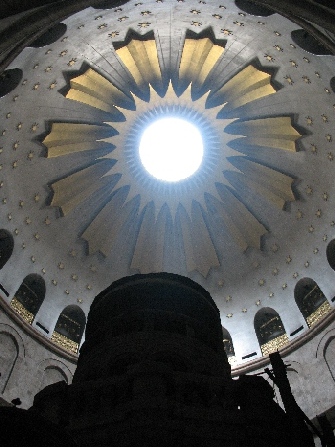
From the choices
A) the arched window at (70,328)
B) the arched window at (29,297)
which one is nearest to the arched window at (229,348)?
the arched window at (70,328)

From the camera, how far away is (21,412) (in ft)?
20.9

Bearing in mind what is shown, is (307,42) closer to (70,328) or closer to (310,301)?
(310,301)

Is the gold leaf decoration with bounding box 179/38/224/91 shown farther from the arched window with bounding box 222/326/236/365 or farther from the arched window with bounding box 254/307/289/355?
the arched window with bounding box 222/326/236/365

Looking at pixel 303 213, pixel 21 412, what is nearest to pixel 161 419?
pixel 21 412

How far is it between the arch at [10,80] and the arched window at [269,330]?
574 inches

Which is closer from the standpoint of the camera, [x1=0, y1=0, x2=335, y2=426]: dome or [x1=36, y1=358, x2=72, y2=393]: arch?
[x1=0, y1=0, x2=335, y2=426]: dome

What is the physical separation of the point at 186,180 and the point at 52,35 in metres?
11.3

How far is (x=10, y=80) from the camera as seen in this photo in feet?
49.0

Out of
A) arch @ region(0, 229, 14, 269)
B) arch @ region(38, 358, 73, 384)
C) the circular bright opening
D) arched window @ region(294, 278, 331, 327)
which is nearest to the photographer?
arch @ region(38, 358, 73, 384)

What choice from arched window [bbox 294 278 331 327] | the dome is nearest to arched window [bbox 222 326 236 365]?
the dome

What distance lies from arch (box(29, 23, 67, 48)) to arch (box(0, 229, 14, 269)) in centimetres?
880

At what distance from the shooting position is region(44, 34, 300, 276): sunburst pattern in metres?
18.8

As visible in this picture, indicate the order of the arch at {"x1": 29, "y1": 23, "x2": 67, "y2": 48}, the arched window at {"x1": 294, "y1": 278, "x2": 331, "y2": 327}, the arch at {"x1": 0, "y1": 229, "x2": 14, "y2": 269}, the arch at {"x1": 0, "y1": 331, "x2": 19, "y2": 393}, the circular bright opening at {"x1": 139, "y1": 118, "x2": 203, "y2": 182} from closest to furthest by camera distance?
the arch at {"x1": 29, "y1": 23, "x2": 67, "y2": 48}
the arch at {"x1": 0, "y1": 331, "x2": 19, "y2": 393}
the arched window at {"x1": 294, "y1": 278, "x2": 331, "y2": 327}
the arch at {"x1": 0, "y1": 229, "x2": 14, "y2": 269}
the circular bright opening at {"x1": 139, "y1": 118, "x2": 203, "y2": 182}

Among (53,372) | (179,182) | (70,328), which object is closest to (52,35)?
(179,182)
